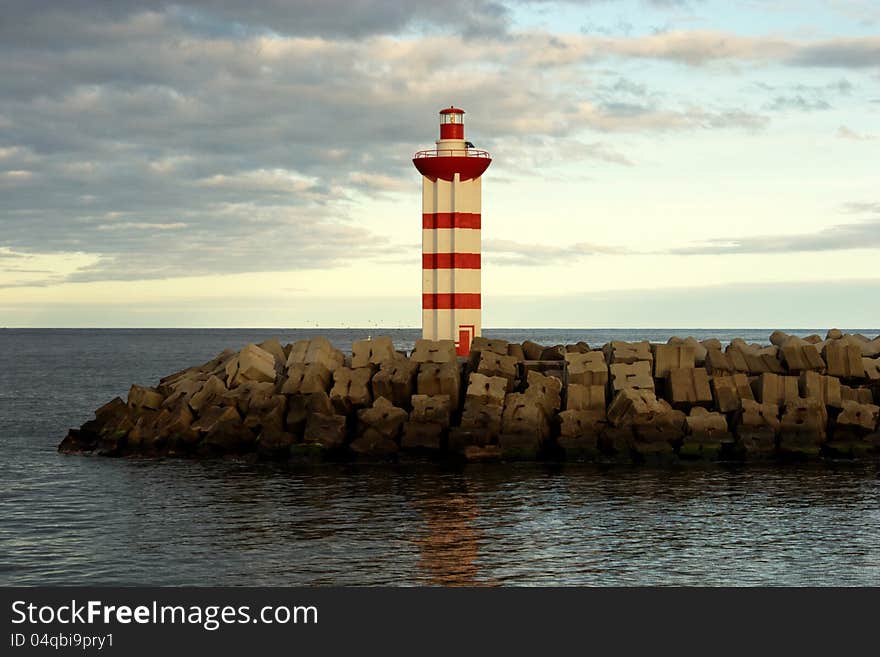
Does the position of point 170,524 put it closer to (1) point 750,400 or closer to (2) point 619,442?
(2) point 619,442

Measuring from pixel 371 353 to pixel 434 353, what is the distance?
1541mm

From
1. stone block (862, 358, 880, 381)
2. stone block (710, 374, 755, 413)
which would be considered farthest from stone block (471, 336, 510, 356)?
stone block (862, 358, 880, 381)

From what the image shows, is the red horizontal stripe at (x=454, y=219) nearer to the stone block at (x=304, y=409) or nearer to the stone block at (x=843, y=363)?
the stone block at (x=304, y=409)

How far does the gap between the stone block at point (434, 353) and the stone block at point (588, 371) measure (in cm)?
269

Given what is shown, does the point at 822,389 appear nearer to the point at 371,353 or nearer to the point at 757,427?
the point at 757,427

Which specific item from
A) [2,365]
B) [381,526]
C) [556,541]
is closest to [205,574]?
[381,526]

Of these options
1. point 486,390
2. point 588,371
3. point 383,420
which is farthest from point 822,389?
point 383,420

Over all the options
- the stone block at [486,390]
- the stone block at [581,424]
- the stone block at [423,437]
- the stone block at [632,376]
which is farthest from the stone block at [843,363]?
the stone block at [423,437]

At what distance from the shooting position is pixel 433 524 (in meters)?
18.3

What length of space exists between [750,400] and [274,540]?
11.8 m

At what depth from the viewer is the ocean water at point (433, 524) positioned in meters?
15.2

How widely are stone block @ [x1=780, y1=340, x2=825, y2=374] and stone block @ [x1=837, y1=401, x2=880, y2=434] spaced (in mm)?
1506

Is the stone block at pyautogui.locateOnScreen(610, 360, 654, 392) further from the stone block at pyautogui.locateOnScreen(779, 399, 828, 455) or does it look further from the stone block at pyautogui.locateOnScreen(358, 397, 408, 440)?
the stone block at pyautogui.locateOnScreen(358, 397, 408, 440)

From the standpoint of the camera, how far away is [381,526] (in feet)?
59.4
